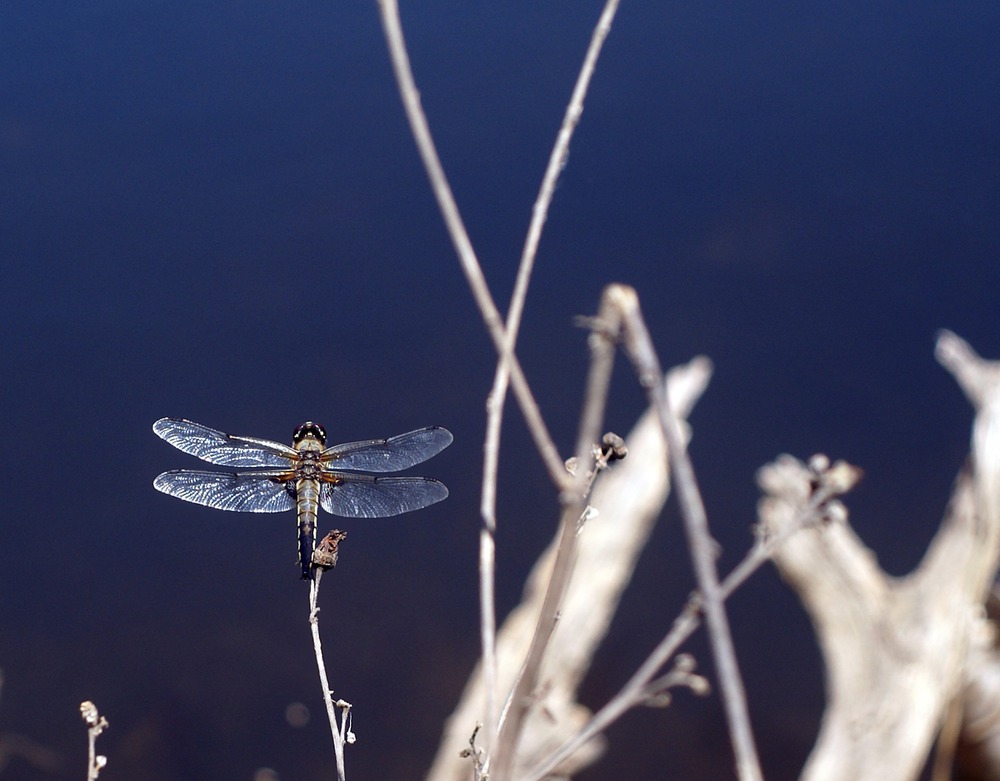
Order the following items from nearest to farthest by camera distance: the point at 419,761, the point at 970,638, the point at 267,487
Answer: the point at 267,487
the point at 970,638
the point at 419,761

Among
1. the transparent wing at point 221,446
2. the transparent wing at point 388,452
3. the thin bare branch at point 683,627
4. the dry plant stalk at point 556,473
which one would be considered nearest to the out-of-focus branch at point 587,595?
the transparent wing at point 388,452

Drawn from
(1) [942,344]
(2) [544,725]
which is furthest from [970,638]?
(2) [544,725]

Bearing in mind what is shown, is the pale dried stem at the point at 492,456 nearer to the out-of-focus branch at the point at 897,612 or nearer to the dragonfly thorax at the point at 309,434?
the dragonfly thorax at the point at 309,434

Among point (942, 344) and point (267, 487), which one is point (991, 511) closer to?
point (942, 344)

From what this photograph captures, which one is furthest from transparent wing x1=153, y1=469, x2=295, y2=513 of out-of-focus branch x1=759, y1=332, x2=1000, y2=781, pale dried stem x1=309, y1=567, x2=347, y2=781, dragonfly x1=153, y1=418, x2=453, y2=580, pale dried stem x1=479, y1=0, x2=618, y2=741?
out-of-focus branch x1=759, y1=332, x2=1000, y2=781

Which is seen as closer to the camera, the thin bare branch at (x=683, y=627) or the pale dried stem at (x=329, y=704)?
the thin bare branch at (x=683, y=627)

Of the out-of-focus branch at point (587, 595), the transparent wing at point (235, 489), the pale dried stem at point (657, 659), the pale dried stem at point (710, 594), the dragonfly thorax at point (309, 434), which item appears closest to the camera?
the pale dried stem at point (710, 594)

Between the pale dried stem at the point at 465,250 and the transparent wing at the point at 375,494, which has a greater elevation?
the transparent wing at the point at 375,494
